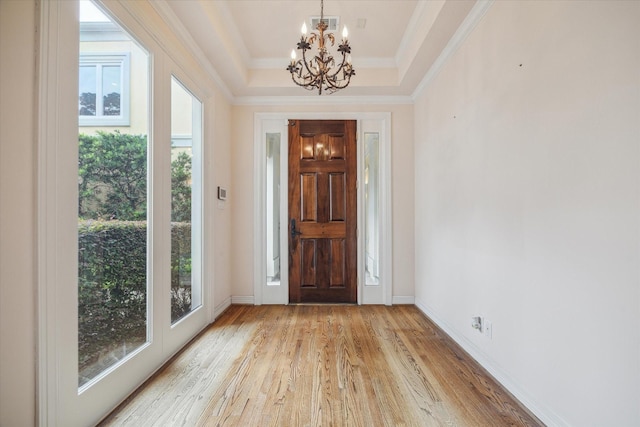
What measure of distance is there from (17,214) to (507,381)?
2.77m

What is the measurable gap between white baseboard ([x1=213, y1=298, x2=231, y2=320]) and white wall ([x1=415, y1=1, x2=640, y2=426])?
2.52 metres

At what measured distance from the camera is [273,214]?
4180mm

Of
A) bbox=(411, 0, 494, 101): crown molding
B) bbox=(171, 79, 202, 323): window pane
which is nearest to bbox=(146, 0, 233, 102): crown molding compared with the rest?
bbox=(171, 79, 202, 323): window pane

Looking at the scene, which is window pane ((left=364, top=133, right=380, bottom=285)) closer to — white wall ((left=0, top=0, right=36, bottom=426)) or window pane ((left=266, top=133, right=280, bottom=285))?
window pane ((left=266, top=133, right=280, bottom=285))

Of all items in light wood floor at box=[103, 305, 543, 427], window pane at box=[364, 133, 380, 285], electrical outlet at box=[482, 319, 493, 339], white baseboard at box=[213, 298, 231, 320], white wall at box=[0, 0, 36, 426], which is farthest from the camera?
window pane at box=[364, 133, 380, 285]

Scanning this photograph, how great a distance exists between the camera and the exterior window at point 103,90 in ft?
5.46

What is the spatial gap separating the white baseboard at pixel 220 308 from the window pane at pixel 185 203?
390mm

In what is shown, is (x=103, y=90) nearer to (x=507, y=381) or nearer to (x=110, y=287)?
(x=110, y=287)

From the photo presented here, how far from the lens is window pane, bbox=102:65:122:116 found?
5.98ft

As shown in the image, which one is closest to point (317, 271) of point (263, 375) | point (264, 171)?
point (264, 171)

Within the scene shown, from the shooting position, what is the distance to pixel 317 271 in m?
4.15

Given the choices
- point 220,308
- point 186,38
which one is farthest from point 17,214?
point 220,308

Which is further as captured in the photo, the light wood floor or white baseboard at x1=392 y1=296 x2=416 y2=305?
white baseboard at x1=392 y1=296 x2=416 y2=305

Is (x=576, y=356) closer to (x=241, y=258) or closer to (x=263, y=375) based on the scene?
(x=263, y=375)
